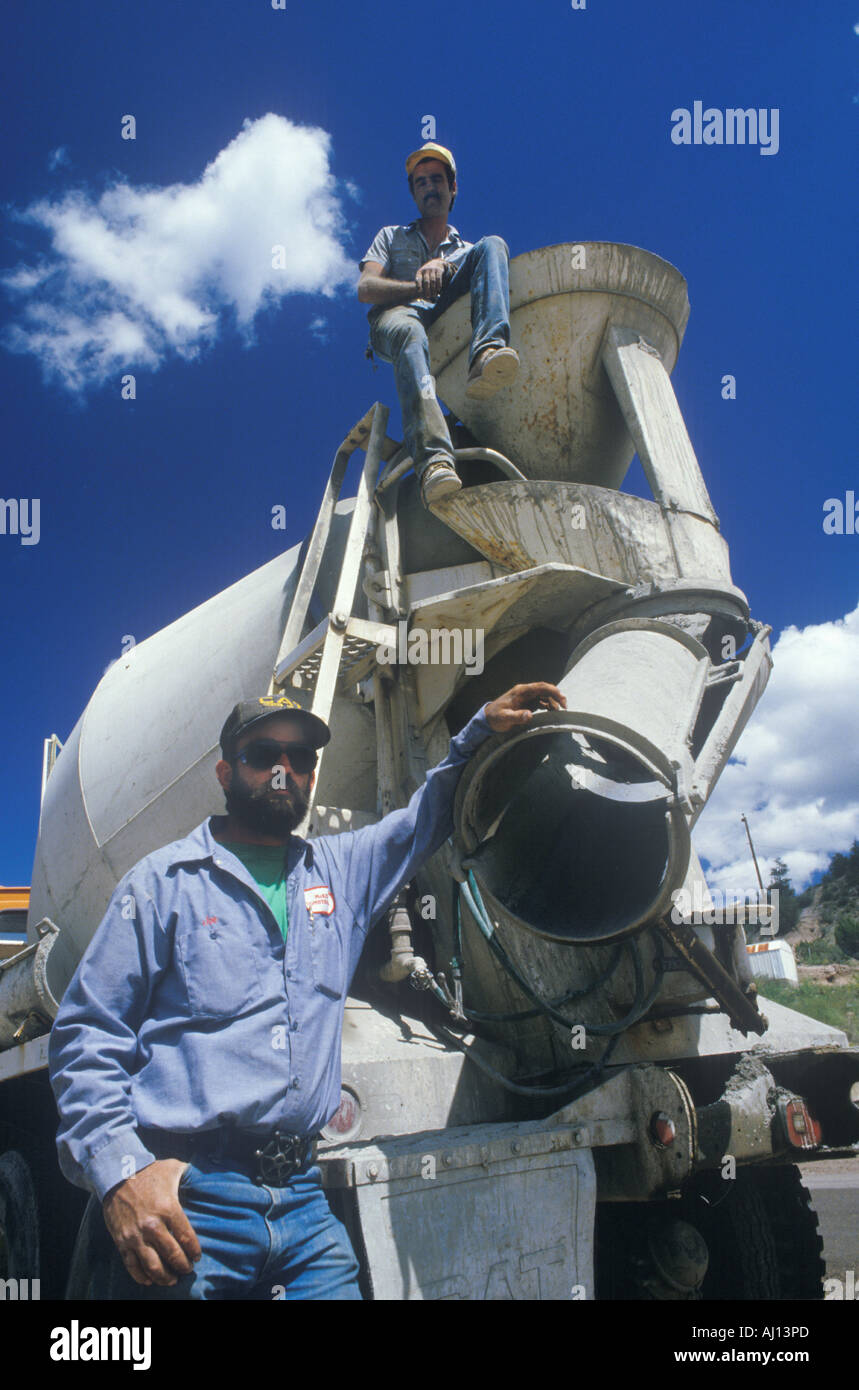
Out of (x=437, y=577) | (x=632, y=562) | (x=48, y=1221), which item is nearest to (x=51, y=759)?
(x=48, y=1221)

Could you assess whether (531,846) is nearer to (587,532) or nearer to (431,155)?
(587,532)

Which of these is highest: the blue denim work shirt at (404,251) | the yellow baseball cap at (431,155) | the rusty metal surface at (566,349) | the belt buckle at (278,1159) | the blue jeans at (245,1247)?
the yellow baseball cap at (431,155)

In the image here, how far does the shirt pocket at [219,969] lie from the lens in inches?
75.2

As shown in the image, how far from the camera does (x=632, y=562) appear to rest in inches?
131

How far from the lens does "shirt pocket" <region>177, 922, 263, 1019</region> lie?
1.91 m

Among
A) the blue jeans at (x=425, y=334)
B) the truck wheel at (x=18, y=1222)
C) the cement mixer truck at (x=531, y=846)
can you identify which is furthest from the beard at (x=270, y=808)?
the truck wheel at (x=18, y=1222)

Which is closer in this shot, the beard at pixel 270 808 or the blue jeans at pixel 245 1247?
the blue jeans at pixel 245 1247

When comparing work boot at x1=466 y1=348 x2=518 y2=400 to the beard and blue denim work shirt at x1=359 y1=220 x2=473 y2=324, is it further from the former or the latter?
the beard

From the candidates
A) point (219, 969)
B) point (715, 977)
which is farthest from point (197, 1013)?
point (715, 977)

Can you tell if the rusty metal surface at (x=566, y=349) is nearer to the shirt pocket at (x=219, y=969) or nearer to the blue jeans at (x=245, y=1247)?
the shirt pocket at (x=219, y=969)

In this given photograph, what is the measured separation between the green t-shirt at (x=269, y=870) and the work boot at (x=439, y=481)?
1.70 meters

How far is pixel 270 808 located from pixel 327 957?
0.38m

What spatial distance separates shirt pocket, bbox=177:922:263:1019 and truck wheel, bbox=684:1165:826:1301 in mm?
2311

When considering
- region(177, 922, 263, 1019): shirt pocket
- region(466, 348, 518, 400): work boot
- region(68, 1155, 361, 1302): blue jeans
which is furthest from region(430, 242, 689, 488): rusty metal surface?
region(68, 1155, 361, 1302): blue jeans
